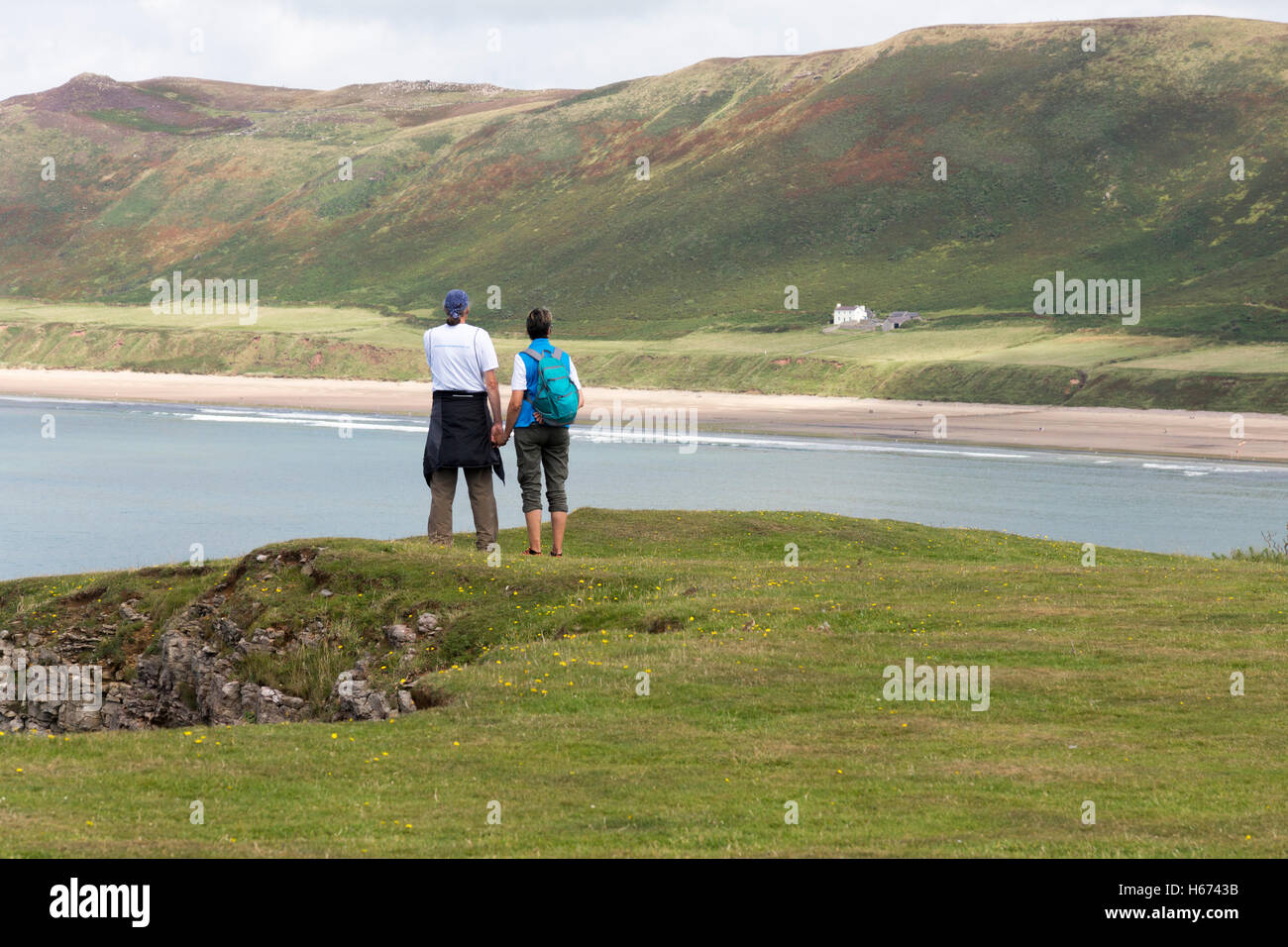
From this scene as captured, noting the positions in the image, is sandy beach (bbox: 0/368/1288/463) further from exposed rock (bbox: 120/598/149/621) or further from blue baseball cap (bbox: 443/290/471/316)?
exposed rock (bbox: 120/598/149/621)

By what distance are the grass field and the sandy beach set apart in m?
3.70

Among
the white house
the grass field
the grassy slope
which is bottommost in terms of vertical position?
the grassy slope

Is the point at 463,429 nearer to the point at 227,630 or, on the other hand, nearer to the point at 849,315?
the point at 227,630

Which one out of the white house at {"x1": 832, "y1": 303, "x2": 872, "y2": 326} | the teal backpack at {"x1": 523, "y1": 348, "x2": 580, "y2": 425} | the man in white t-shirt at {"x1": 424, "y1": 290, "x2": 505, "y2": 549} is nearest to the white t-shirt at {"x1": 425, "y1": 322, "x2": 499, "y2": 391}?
the man in white t-shirt at {"x1": 424, "y1": 290, "x2": 505, "y2": 549}

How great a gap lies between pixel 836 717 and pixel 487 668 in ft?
13.4

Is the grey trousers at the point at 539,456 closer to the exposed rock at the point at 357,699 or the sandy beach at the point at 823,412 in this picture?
the exposed rock at the point at 357,699

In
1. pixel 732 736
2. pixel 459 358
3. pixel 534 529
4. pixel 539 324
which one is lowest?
pixel 732 736

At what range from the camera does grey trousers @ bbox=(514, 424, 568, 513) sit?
19.0m

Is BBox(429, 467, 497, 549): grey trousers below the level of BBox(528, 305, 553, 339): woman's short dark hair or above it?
below

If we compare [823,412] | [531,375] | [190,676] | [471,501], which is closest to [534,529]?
[471,501]

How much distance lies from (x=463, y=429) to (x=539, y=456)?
1.13 m

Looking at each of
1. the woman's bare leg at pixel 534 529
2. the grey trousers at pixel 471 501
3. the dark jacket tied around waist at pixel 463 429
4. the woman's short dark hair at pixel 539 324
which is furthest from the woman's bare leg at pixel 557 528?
the woman's short dark hair at pixel 539 324

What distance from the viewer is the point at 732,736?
12625 millimetres

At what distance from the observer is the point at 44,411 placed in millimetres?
118125
